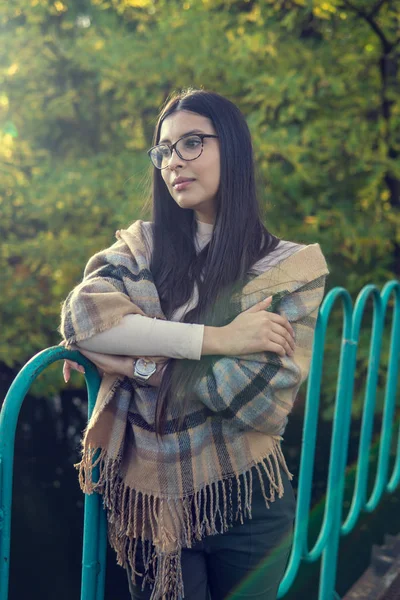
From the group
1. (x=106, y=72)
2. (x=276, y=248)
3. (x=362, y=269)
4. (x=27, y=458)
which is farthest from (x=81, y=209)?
(x=276, y=248)

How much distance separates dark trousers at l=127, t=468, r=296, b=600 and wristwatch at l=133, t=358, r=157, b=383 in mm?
353

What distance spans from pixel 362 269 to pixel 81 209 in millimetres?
1908

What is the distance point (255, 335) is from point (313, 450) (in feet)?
3.06

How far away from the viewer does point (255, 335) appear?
1519 mm

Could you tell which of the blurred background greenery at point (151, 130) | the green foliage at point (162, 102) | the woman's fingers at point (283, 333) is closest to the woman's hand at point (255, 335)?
the woman's fingers at point (283, 333)

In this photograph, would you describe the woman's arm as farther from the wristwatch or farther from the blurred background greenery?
the blurred background greenery

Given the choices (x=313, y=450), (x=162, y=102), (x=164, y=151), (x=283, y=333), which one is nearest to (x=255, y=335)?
(x=283, y=333)

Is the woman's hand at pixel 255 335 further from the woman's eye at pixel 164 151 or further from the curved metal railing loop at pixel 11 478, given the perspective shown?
the woman's eye at pixel 164 151

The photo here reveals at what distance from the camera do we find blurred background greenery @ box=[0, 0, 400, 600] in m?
4.23

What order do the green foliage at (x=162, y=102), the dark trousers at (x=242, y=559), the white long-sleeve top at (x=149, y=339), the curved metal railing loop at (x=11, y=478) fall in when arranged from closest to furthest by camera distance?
the curved metal railing loop at (x=11, y=478) < the white long-sleeve top at (x=149, y=339) < the dark trousers at (x=242, y=559) < the green foliage at (x=162, y=102)

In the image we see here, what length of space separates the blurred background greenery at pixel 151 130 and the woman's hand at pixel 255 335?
2.36 m

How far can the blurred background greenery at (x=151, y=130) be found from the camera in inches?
166

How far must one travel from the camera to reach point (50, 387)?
4.89 meters

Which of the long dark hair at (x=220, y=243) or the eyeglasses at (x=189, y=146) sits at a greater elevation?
the eyeglasses at (x=189, y=146)
